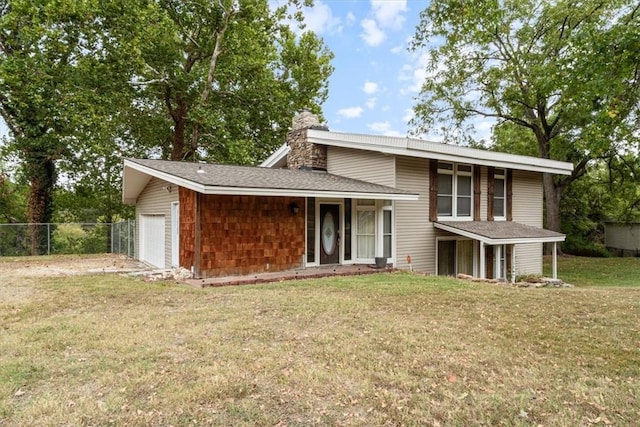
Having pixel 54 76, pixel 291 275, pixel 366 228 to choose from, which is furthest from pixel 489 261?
pixel 54 76

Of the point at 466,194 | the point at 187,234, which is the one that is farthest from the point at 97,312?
the point at 466,194

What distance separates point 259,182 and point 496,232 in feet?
23.1

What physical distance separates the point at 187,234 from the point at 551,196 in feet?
61.4

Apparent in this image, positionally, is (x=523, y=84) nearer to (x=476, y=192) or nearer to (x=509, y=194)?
(x=509, y=194)

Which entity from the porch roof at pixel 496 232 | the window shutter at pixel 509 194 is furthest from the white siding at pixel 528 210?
the porch roof at pixel 496 232

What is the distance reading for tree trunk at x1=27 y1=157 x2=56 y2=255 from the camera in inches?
673

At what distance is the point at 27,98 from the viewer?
16219 millimetres

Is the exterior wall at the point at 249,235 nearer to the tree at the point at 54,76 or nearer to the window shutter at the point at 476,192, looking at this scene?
the window shutter at the point at 476,192

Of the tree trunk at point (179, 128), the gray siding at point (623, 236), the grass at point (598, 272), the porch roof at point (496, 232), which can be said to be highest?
the tree trunk at point (179, 128)

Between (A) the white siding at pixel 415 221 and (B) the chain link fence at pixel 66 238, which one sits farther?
(B) the chain link fence at pixel 66 238

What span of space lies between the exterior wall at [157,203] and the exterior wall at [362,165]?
500cm

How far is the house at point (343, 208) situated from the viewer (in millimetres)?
9180

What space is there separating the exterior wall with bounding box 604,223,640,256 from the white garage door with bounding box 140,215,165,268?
79.6 feet

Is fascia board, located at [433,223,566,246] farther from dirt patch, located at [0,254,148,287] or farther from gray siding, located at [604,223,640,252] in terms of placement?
gray siding, located at [604,223,640,252]
